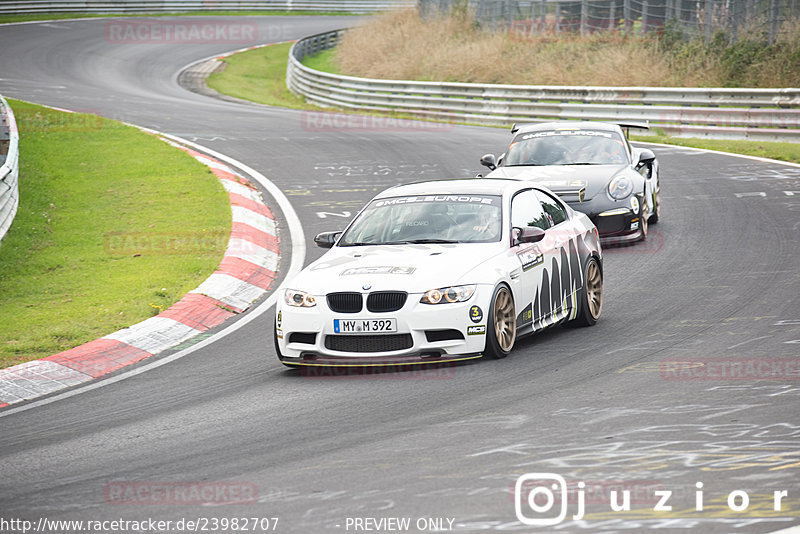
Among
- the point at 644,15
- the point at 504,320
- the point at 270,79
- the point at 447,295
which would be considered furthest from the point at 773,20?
the point at 447,295

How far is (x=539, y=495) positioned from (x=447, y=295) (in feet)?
10.3

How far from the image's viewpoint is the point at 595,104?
26.7 meters

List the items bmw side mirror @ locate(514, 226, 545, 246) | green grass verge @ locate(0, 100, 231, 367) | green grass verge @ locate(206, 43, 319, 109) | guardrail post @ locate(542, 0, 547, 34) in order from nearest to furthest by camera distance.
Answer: bmw side mirror @ locate(514, 226, 545, 246)
green grass verge @ locate(0, 100, 231, 367)
guardrail post @ locate(542, 0, 547, 34)
green grass verge @ locate(206, 43, 319, 109)

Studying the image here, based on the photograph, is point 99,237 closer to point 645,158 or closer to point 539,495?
point 645,158

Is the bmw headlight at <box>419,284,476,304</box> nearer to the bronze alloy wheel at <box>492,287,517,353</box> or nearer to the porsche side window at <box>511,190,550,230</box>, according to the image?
the bronze alloy wheel at <box>492,287,517,353</box>

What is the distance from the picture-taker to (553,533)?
15.9ft

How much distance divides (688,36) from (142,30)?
A: 3280cm

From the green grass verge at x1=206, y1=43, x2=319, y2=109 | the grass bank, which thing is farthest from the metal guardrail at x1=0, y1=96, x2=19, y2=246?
the green grass verge at x1=206, y1=43, x2=319, y2=109

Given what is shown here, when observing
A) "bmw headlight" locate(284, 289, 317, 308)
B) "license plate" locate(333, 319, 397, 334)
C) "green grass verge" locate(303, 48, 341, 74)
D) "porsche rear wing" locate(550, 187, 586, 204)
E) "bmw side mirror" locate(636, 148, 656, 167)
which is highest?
"bmw headlight" locate(284, 289, 317, 308)

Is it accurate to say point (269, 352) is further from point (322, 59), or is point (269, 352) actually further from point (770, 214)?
point (322, 59)

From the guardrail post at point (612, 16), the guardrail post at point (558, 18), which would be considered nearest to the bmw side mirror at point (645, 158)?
the guardrail post at point (612, 16)

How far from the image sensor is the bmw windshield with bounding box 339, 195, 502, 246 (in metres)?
9.34

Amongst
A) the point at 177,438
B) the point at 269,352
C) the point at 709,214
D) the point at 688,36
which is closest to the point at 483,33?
the point at 688,36

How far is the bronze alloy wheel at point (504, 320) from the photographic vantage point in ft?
28.0
